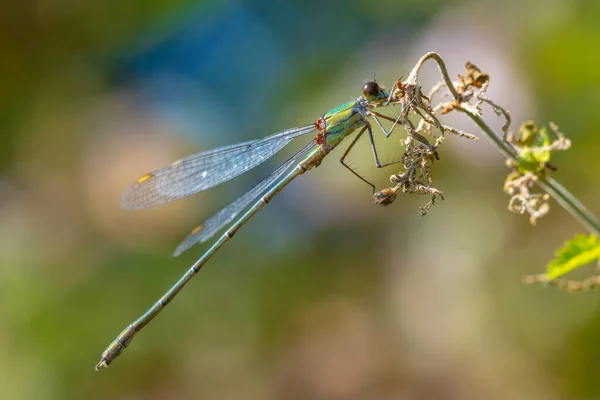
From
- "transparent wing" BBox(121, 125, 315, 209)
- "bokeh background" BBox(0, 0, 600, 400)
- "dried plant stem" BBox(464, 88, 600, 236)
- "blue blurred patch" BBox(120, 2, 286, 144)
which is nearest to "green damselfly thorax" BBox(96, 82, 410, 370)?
"transparent wing" BBox(121, 125, 315, 209)

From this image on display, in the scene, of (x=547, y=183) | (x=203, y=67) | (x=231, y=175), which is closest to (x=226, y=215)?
(x=231, y=175)

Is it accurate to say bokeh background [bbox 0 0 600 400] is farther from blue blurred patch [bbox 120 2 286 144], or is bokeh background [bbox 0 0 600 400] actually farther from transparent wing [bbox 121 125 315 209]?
transparent wing [bbox 121 125 315 209]

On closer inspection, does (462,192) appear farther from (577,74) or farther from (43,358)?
(43,358)

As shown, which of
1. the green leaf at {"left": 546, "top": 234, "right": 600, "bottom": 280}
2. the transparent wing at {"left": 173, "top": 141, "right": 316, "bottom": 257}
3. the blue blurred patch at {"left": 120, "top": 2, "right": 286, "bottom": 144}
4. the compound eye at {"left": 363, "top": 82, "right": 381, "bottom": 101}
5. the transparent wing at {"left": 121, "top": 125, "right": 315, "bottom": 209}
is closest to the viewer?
the green leaf at {"left": 546, "top": 234, "right": 600, "bottom": 280}

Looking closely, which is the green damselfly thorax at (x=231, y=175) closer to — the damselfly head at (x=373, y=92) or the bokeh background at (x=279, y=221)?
the damselfly head at (x=373, y=92)

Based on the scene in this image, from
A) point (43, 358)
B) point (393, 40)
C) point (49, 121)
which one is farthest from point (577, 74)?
point (49, 121)

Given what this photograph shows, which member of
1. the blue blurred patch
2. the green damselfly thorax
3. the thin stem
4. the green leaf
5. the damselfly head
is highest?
the blue blurred patch

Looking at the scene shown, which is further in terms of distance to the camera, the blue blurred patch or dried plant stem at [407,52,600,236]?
the blue blurred patch
